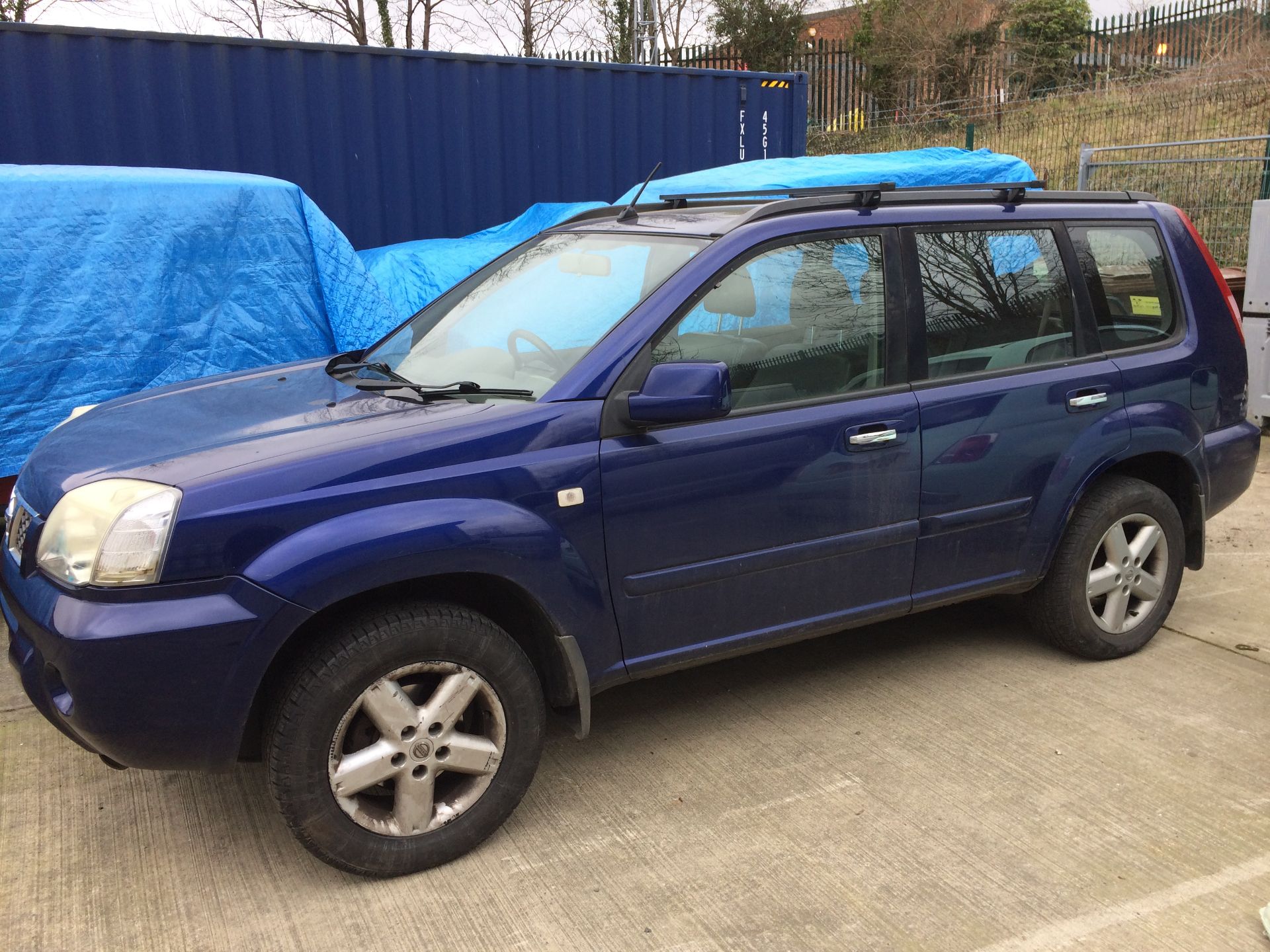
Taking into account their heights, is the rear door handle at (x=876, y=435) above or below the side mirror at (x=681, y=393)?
below

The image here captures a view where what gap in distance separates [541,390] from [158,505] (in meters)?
1.05

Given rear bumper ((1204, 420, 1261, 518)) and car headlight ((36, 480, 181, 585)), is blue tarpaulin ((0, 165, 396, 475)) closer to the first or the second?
car headlight ((36, 480, 181, 585))

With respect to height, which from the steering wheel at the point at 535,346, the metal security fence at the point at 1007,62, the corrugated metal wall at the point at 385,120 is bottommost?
the steering wheel at the point at 535,346

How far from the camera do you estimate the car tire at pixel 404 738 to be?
2.74 meters

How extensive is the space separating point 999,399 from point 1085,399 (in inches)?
16.2

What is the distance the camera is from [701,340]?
10.9ft

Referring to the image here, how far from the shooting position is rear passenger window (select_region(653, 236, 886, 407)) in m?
3.33

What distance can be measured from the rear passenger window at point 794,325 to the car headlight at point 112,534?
1.41m

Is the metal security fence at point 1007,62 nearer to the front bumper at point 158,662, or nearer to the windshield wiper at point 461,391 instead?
the windshield wiper at point 461,391

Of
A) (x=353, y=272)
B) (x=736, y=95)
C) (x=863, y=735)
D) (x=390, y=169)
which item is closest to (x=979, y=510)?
(x=863, y=735)

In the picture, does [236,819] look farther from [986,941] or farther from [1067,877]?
[1067,877]

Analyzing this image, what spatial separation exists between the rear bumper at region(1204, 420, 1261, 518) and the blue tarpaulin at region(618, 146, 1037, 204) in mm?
2944

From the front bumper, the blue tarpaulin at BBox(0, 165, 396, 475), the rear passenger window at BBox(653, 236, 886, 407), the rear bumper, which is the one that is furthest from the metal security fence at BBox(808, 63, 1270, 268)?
the front bumper

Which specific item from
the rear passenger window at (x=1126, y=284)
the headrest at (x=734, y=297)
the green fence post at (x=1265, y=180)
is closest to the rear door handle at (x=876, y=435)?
the headrest at (x=734, y=297)
